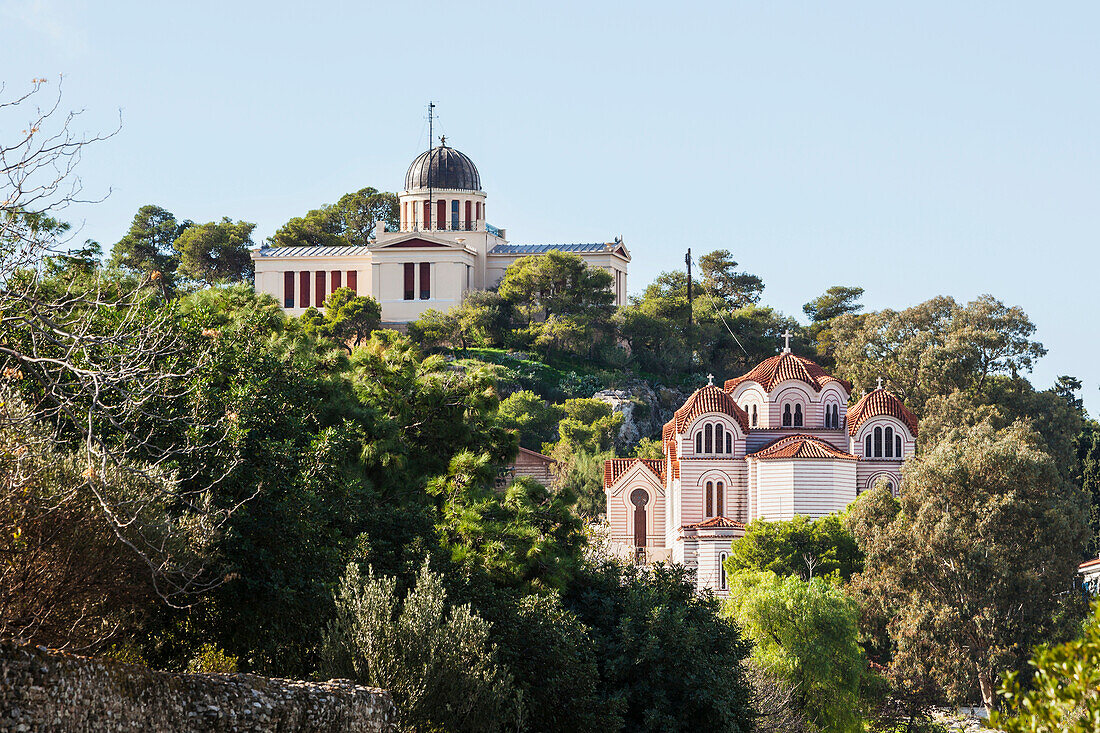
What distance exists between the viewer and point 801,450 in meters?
57.9

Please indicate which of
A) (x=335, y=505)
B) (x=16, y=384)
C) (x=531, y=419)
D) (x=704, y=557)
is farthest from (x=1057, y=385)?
(x=16, y=384)

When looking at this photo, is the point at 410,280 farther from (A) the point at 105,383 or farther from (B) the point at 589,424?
(A) the point at 105,383

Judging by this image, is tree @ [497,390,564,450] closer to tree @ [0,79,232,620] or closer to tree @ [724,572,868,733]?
tree @ [724,572,868,733]

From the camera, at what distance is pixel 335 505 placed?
68.7 feet

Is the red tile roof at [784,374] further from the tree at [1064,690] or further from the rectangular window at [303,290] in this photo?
the tree at [1064,690]

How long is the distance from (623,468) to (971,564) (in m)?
21.9

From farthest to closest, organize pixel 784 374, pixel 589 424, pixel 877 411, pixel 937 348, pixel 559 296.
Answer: pixel 559 296
pixel 589 424
pixel 937 348
pixel 784 374
pixel 877 411

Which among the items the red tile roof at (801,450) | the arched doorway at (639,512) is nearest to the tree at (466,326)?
the arched doorway at (639,512)

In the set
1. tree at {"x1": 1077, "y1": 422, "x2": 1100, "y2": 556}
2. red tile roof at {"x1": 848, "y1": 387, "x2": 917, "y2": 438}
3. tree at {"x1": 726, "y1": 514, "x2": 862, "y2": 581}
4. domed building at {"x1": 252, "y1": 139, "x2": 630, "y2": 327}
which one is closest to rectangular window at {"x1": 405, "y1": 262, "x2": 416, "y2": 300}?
domed building at {"x1": 252, "y1": 139, "x2": 630, "y2": 327}

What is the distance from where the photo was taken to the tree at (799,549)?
2062 inches

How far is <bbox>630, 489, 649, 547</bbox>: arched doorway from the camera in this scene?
214 feet

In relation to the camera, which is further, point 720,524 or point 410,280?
point 410,280

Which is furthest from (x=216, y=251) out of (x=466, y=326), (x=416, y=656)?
(x=416, y=656)

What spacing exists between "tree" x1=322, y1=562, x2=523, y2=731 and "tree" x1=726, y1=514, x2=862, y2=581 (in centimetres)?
3457
